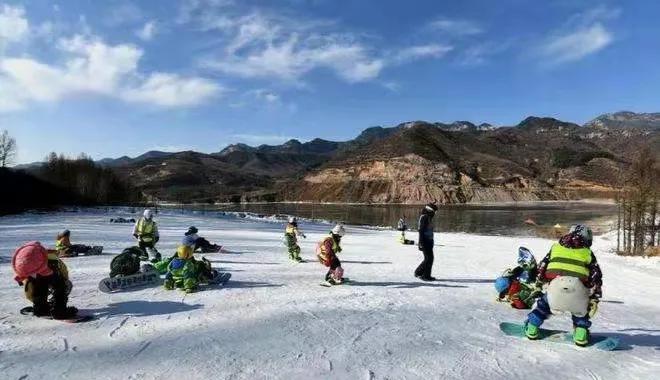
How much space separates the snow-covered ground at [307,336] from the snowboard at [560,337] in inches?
5.9

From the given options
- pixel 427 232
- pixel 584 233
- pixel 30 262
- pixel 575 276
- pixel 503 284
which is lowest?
pixel 503 284

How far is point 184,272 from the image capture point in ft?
36.3

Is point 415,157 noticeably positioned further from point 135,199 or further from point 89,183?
point 89,183

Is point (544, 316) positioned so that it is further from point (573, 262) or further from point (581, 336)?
point (573, 262)

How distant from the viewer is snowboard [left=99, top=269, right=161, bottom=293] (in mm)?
10891

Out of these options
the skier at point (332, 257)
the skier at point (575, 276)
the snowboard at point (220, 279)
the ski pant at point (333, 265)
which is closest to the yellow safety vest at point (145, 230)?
the snowboard at point (220, 279)

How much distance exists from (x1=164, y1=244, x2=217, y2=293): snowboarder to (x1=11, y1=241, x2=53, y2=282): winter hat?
3.16 metres

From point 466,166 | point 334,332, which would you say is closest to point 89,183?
point 334,332

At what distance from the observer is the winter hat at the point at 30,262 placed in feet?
26.6

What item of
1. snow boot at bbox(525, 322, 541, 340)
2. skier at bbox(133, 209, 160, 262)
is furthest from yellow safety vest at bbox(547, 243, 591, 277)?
skier at bbox(133, 209, 160, 262)

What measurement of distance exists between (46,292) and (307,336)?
14.9 ft

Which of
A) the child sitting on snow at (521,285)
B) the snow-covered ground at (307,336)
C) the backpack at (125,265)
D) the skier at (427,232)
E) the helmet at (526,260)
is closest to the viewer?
the snow-covered ground at (307,336)

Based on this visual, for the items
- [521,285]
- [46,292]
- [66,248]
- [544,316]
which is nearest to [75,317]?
[46,292]

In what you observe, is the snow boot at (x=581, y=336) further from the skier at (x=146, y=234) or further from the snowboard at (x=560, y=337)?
the skier at (x=146, y=234)
